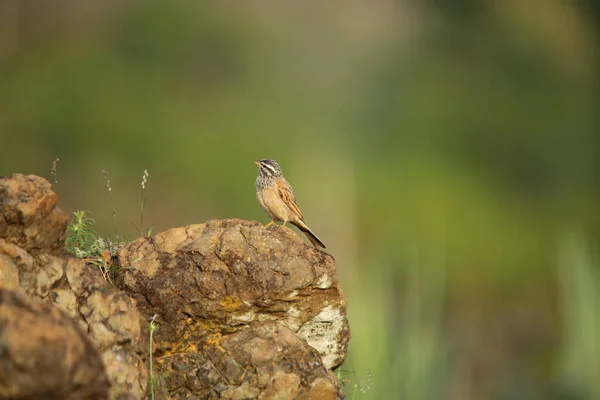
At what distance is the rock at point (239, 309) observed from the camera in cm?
471

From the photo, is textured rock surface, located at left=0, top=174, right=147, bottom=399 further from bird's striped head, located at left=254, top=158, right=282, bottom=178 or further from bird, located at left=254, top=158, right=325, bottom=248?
bird's striped head, located at left=254, top=158, right=282, bottom=178

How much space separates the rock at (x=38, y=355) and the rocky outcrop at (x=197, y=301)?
0.81m

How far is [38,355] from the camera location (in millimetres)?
3004

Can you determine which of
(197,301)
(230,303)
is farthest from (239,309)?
(197,301)

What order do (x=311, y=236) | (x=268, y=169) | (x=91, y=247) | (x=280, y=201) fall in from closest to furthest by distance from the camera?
(x=91, y=247)
(x=311, y=236)
(x=280, y=201)
(x=268, y=169)

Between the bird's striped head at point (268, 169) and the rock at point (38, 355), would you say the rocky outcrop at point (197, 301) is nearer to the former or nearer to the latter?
the rock at point (38, 355)

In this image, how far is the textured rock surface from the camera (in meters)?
4.23

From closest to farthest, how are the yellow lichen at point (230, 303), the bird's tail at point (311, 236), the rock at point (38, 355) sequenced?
the rock at point (38, 355), the yellow lichen at point (230, 303), the bird's tail at point (311, 236)

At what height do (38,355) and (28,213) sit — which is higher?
(28,213)

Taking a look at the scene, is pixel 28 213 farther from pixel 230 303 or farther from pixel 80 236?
pixel 230 303

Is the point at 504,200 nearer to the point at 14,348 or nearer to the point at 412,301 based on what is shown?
the point at 412,301

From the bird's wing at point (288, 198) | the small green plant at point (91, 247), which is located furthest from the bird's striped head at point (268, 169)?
the small green plant at point (91, 247)

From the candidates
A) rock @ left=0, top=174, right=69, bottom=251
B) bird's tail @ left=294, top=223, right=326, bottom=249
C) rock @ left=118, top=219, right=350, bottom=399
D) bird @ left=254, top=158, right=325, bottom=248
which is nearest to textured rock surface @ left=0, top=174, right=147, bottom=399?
rock @ left=0, top=174, right=69, bottom=251

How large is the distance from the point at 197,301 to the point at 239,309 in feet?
0.79
